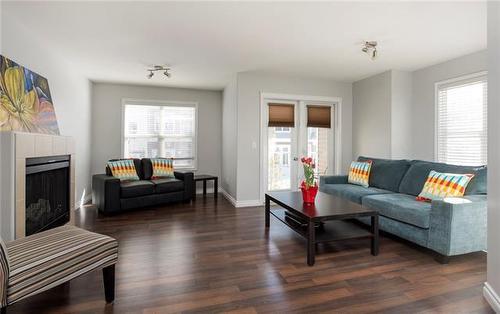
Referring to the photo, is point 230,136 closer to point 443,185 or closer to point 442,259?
point 443,185

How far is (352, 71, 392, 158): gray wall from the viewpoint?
4.50m

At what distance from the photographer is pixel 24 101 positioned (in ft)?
9.16

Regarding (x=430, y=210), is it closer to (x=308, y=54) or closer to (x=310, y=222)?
(x=310, y=222)

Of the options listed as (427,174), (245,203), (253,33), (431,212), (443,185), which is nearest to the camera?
(431,212)

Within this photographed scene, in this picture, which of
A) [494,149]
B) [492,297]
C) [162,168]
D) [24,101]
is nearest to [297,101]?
[162,168]

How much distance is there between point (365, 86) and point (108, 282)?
502cm

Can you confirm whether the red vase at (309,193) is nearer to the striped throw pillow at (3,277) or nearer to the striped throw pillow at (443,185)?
the striped throw pillow at (443,185)

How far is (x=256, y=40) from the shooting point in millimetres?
3168

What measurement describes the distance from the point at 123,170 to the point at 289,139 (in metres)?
3.09

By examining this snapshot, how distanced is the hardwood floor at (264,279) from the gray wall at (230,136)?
193 centimetres

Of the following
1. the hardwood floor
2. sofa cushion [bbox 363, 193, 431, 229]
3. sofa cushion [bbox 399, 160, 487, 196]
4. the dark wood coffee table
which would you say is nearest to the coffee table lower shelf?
the dark wood coffee table

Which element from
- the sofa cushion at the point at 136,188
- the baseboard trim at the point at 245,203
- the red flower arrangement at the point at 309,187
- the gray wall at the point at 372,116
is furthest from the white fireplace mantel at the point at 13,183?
the gray wall at the point at 372,116

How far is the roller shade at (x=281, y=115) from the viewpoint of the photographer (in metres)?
4.96

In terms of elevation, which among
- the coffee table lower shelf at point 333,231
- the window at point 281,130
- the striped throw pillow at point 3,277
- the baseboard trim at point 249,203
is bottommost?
the baseboard trim at point 249,203
